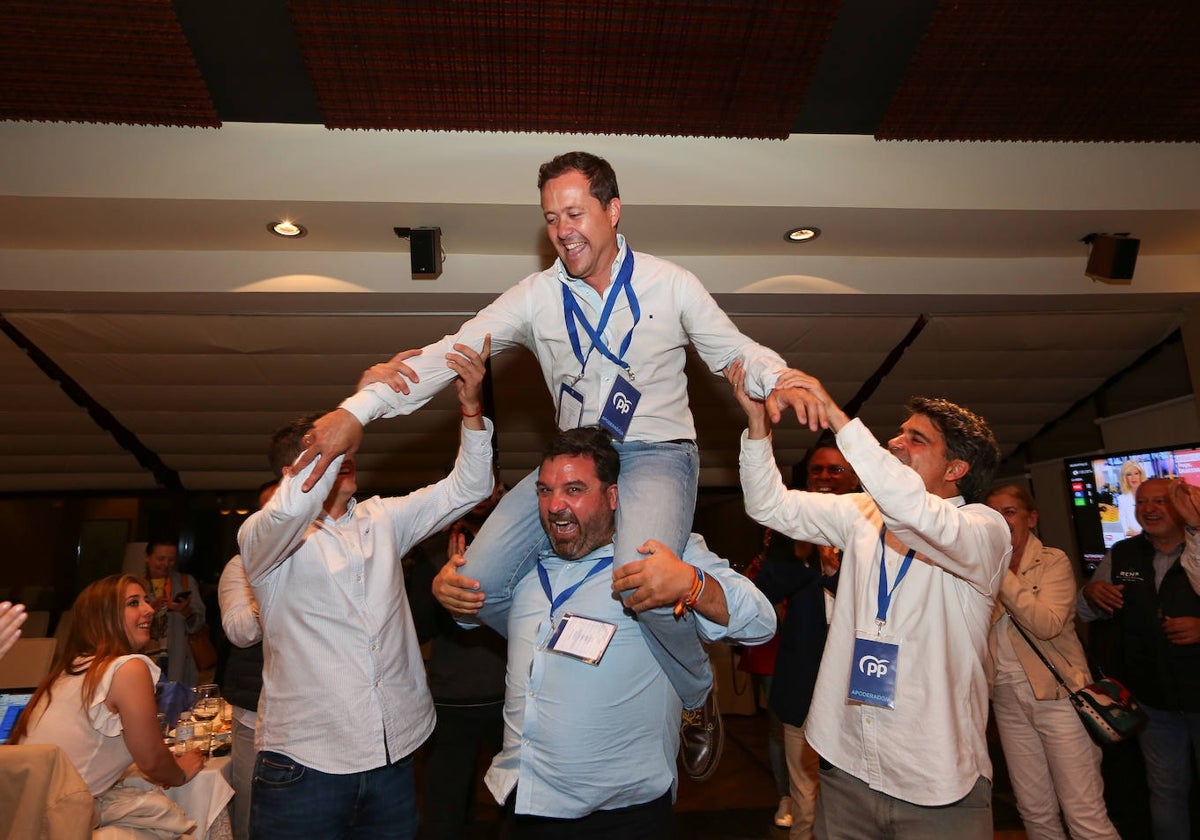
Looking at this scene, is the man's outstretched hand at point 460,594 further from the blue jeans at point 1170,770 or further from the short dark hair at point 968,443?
the blue jeans at point 1170,770

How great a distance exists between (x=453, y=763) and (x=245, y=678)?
97cm

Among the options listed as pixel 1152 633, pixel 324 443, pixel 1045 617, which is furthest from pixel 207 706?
pixel 1152 633

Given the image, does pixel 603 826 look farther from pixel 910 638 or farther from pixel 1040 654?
pixel 1040 654

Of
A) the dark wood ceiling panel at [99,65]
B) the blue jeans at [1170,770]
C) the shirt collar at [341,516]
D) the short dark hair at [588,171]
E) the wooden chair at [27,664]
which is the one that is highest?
the dark wood ceiling panel at [99,65]

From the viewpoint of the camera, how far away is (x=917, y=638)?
2383 millimetres

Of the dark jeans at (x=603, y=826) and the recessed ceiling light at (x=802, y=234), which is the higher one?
the recessed ceiling light at (x=802, y=234)

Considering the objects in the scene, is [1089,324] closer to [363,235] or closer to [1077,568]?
[1077,568]

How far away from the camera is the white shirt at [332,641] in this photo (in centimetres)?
238

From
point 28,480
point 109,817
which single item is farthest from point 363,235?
point 28,480

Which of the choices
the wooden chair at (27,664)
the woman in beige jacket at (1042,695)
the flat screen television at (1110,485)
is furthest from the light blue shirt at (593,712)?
the flat screen television at (1110,485)

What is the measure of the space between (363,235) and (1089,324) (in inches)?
218

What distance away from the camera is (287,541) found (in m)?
2.32

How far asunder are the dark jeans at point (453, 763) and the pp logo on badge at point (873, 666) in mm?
1746

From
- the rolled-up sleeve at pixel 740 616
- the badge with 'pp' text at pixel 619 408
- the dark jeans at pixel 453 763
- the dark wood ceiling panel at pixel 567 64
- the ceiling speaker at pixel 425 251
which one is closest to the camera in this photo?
the rolled-up sleeve at pixel 740 616
